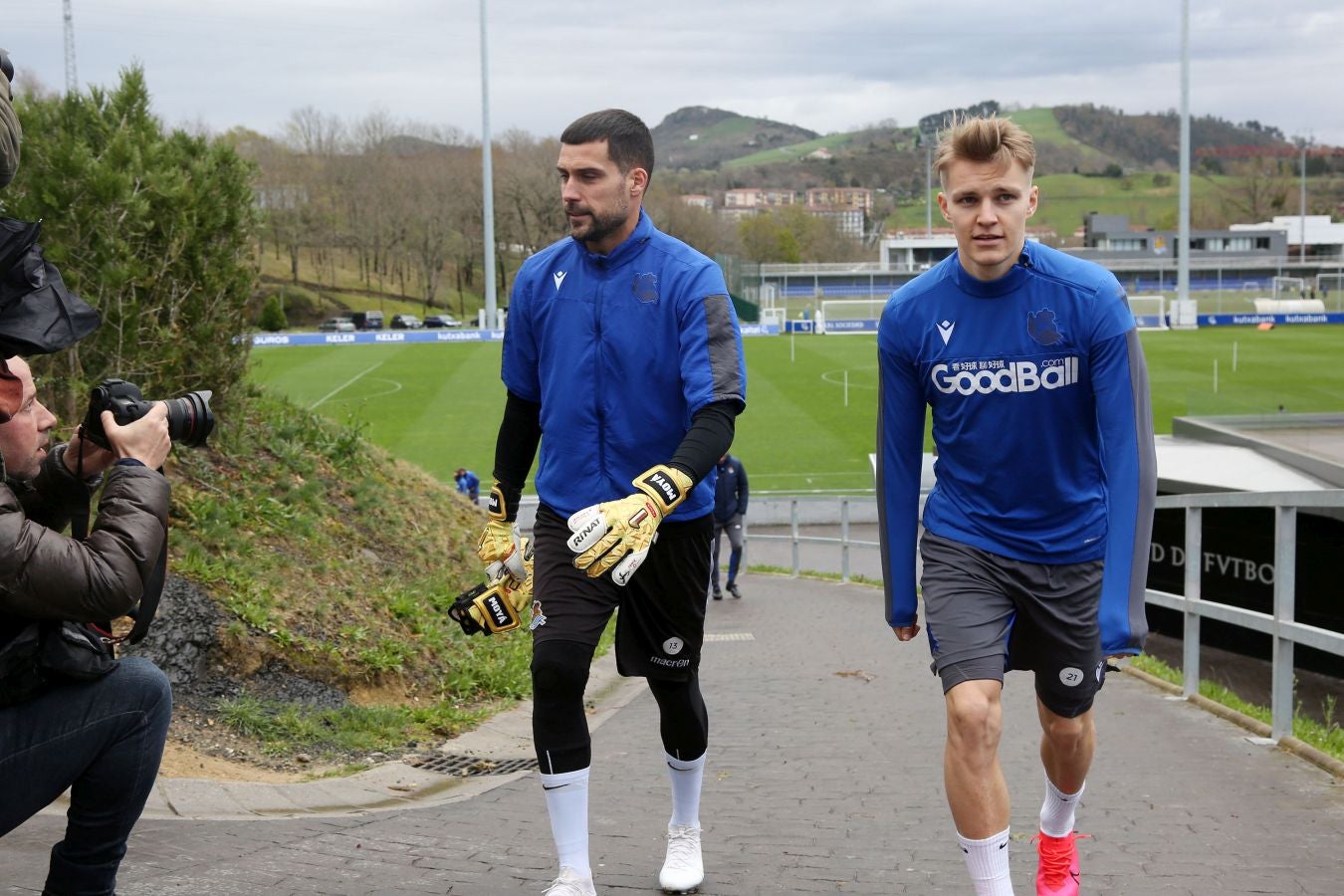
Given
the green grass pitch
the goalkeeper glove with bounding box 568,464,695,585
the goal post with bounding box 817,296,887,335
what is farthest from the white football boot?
the goal post with bounding box 817,296,887,335

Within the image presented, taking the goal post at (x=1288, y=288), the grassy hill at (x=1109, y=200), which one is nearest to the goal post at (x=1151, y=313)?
the goal post at (x=1288, y=288)

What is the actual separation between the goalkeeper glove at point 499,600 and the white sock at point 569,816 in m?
0.64

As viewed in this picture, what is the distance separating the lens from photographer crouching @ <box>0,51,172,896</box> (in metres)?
2.85

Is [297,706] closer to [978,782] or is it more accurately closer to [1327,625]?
[978,782]

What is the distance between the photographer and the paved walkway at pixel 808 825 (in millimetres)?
4141

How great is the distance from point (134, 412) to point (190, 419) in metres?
0.14

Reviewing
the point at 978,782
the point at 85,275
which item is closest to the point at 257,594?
the point at 85,275

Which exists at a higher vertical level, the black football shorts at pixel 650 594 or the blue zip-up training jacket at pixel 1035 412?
the blue zip-up training jacket at pixel 1035 412

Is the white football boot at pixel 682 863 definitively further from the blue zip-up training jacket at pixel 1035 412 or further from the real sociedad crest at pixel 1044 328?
the real sociedad crest at pixel 1044 328

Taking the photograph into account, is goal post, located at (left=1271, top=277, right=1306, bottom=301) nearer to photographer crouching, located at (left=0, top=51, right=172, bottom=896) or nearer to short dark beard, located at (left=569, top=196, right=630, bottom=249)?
short dark beard, located at (left=569, top=196, right=630, bottom=249)

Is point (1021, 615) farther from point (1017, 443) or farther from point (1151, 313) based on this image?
point (1151, 313)

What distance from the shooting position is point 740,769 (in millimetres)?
5918

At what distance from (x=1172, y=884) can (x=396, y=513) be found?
6.83 meters

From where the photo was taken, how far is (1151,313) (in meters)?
77.3
